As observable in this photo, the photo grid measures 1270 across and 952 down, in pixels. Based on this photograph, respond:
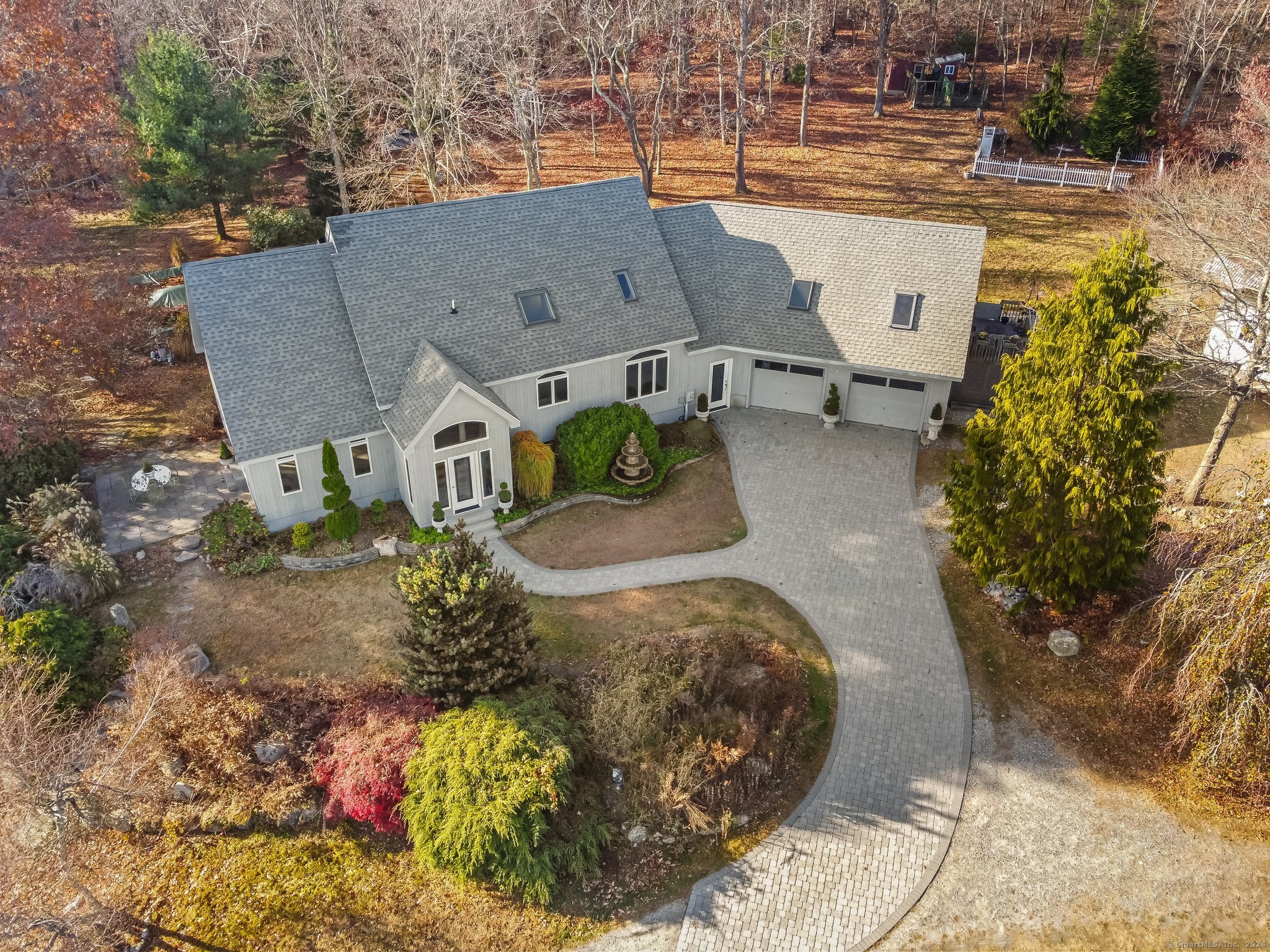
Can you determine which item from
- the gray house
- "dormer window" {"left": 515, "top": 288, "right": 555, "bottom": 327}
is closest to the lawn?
the gray house

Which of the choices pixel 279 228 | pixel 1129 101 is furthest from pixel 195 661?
pixel 1129 101

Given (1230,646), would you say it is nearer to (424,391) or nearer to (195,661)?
(424,391)

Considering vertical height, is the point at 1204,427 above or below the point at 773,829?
above

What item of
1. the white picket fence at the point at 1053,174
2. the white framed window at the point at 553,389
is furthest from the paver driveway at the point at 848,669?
the white picket fence at the point at 1053,174

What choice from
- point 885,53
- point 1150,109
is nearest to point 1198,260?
point 1150,109

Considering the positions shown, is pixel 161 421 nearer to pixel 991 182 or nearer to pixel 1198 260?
pixel 1198 260

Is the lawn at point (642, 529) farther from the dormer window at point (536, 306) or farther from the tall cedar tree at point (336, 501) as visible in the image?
the dormer window at point (536, 306)
